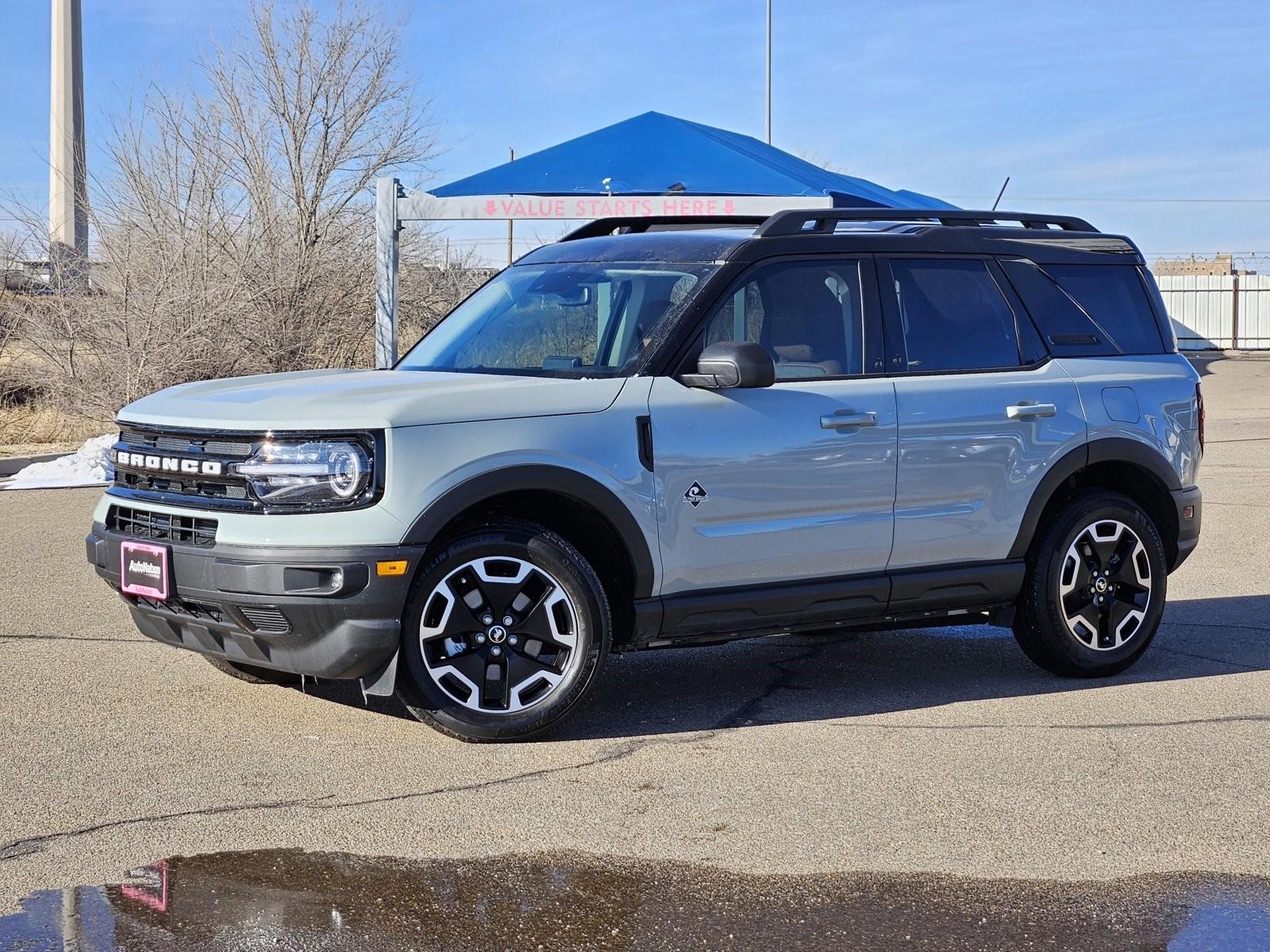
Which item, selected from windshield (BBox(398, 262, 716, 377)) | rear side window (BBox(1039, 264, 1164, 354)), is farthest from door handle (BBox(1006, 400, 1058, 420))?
windshield (BBox(398, 262, 716, 377))

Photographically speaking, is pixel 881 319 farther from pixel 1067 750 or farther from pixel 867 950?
pixel 867 950

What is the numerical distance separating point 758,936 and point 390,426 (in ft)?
7.49

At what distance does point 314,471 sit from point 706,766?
1673mm

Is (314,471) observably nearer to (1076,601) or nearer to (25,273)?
(1076,601)

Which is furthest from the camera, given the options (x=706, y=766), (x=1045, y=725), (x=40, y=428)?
(x=40, y=428)

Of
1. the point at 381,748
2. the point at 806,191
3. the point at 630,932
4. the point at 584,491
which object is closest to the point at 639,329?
the point at 584,491

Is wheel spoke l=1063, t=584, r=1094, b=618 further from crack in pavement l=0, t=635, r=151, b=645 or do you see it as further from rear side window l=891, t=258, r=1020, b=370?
crack in pavement l=0, t=635, r=151, b=645

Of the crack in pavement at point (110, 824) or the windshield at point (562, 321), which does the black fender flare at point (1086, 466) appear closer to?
the windshield at point (562, 321)

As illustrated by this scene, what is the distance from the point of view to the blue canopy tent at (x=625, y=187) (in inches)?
541

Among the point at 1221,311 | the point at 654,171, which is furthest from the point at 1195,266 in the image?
the point at 654,171

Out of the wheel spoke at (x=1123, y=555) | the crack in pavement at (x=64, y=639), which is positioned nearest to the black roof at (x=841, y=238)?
the wheel spoke at (x=1123, y=555)

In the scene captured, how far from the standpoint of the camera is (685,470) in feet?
19.1

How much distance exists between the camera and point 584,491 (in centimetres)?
564

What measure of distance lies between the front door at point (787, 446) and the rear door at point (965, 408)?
0.11m
